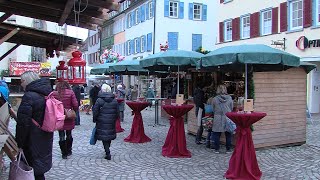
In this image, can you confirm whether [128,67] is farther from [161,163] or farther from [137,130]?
[161,163]

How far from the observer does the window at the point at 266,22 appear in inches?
831

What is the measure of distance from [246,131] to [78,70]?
314 centimetres

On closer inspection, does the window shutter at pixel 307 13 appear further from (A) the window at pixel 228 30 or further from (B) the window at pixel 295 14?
(A) the window at pixel 228 30

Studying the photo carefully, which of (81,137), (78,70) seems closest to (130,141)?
(81,137)

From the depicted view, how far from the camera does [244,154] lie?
6863 millimetres

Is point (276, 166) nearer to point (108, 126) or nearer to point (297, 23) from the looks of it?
point (108, 126)

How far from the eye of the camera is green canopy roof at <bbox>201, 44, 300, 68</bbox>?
6906 millimetres

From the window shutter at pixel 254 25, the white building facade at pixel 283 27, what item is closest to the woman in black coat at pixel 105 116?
the white building facade at pixel 283 27

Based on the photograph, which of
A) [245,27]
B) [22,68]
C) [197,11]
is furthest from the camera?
[197,11]

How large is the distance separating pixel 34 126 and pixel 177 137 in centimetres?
456

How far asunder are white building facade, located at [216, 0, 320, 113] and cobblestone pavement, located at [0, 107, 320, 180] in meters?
9.35

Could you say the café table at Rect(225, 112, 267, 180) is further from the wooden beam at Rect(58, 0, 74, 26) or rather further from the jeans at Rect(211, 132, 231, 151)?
the wooden beam at Rect(58, 0, 74, 26)

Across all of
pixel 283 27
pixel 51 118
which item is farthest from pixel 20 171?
pixel 283 27

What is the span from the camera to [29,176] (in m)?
4.37
